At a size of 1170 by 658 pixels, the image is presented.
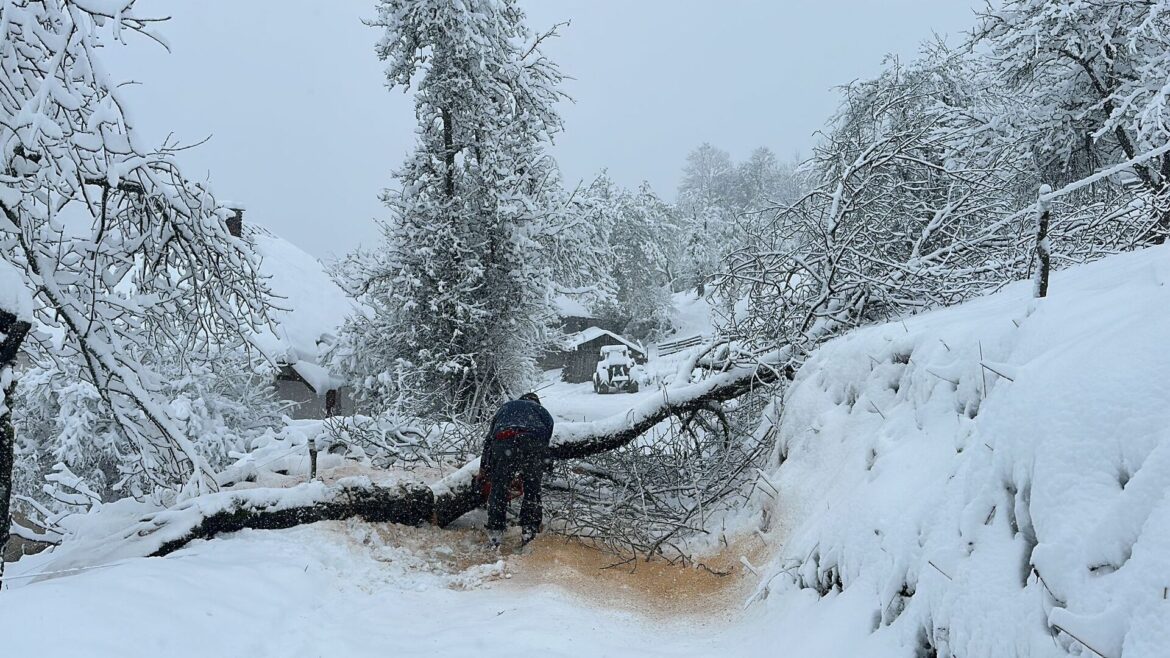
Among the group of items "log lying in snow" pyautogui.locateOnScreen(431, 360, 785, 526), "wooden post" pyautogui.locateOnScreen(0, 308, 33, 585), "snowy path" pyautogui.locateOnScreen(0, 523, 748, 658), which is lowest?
"snowy path" pyautogui.locateOnScreen(0, 523, 748, 658)

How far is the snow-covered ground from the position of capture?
6.61ft

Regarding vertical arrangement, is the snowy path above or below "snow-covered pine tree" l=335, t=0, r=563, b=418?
below

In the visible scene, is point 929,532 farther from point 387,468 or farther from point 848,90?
point 848,90

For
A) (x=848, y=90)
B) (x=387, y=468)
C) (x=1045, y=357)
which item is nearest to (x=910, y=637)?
(x=1045, y=357)

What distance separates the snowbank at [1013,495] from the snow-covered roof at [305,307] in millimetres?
13803

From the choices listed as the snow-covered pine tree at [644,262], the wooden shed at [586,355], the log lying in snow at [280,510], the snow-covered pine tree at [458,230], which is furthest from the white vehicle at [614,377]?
the log lying in snow at [280,510]

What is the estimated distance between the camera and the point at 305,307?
65.8 ft

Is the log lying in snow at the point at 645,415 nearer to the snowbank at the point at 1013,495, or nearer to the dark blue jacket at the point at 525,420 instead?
the dark blue jacket at the point at 525,420

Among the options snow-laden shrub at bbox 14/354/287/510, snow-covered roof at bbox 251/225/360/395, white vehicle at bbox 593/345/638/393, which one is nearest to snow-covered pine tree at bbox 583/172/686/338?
white vehicle at bbox 593/345/638/393

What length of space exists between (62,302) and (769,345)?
217 inches

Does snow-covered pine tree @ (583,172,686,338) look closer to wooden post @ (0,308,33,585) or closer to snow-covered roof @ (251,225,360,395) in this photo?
snow-covered roof @ (251,225,360,395)

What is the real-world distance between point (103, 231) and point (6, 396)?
1.14m

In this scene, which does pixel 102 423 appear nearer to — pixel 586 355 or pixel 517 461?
pixel 517 461

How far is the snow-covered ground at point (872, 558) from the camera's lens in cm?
201
